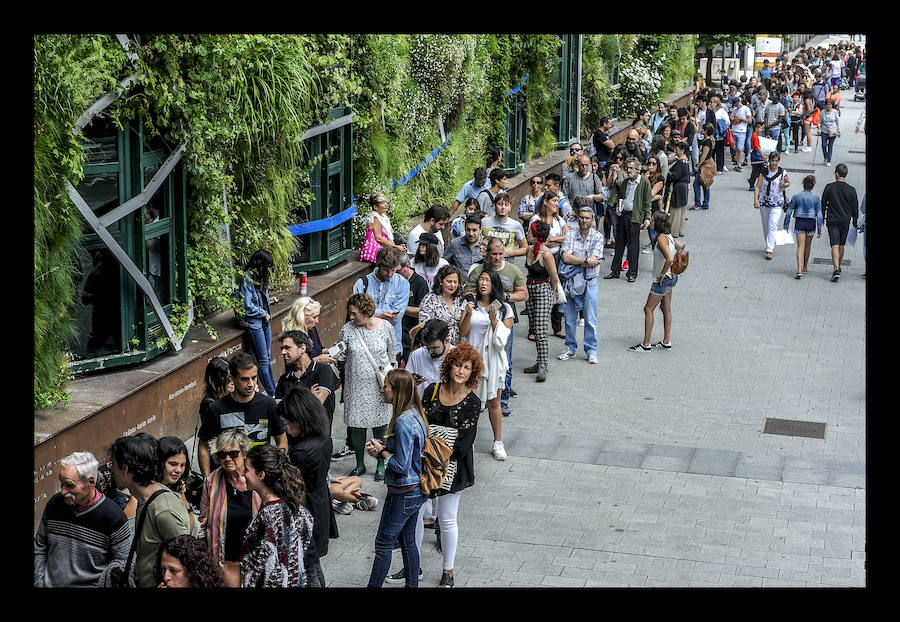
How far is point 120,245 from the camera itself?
9.74m

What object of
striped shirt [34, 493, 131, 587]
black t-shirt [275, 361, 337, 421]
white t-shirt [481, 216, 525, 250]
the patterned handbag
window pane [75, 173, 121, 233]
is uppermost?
window pane [75, 173, 121, 233]

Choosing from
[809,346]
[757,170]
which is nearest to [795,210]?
[809,346]

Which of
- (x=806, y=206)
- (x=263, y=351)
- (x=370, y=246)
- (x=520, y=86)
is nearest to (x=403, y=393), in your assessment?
(x=263, y=351)

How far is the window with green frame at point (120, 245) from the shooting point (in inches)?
371

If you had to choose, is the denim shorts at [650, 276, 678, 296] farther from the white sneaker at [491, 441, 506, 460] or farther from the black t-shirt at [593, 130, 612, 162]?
the black t-shirt at [593, 130, 612, 162]

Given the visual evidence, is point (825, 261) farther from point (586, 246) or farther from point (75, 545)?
point (75, 545)

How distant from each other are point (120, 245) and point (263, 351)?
1988 millimetres

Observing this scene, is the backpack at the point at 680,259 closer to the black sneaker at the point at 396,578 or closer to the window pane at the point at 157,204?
the window pane at the point at 157,204

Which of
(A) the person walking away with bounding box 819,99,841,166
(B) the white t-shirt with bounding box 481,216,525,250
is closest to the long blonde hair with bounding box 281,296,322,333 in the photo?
(B) the white t-shirt with bounding box 481,216,525,250

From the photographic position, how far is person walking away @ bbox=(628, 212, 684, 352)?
504 inches

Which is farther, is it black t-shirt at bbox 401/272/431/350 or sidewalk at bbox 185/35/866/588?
black t-shirt at bbox 401/272/431/350

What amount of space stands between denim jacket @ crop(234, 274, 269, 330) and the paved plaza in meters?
1.29

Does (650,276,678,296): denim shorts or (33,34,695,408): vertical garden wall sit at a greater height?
(33,34,695,408): vertical garden wall

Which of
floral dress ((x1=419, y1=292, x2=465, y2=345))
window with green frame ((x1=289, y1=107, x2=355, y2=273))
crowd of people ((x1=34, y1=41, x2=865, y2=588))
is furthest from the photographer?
window with green frame ((x1=289, y1=107, x2=355, y2=273))
